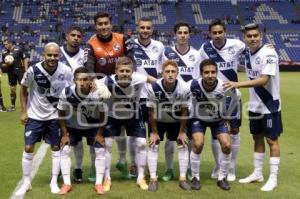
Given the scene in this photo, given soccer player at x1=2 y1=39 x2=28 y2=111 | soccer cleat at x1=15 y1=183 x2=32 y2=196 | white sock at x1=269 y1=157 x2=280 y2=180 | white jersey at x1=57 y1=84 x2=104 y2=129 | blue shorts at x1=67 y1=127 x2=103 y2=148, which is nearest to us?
soccer cleat at x1=15 y1=183 x2=32 y2=196

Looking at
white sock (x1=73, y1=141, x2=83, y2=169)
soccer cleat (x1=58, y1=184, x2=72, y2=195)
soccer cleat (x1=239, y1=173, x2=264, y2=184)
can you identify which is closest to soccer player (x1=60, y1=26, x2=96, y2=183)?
white sock (x1=73, y1=141, x2=83, y2=169)

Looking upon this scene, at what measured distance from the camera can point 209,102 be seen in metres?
6.52

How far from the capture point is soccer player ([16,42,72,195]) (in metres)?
6.24

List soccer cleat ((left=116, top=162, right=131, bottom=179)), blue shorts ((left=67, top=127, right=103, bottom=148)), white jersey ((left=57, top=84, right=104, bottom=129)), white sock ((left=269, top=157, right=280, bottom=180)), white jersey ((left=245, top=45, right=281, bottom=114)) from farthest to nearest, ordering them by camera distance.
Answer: soccer cleat ((left=116, top=162, right=131, bottom=179)), blue shorts ((left=67, top=127, right=103, bottom=148)), white sock ((left=269, top=157, right=280, bottom=180)), white jersey ((left=245, top=45, right=281, bottom=114)), white jersey ((left=57, top=84, right=104, bottom=129))

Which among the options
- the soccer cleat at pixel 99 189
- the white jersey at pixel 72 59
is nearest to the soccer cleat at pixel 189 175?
the soccer cleat at pixel 99 189

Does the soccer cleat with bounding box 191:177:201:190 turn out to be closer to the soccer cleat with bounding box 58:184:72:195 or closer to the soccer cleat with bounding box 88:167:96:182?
the soccer cleat with bounding box 88:167:96:182

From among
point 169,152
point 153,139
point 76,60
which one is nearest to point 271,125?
point 169,152

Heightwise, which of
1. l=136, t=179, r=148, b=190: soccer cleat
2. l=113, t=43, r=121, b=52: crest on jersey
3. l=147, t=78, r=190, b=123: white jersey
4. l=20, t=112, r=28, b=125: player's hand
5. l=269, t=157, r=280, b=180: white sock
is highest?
l=113, t=43, r=121, b=52: crest on jersey

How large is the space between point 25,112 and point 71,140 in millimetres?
785

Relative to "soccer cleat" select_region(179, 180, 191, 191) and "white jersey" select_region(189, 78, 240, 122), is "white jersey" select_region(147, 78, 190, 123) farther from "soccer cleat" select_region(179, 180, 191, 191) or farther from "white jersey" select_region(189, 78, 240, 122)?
"soccer cleat" select_region(179, 180, 191, 191)

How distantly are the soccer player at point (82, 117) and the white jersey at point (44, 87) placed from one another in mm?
162

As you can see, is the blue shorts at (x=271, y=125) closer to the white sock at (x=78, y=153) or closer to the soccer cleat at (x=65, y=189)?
the white sock at (x=78, y=153)

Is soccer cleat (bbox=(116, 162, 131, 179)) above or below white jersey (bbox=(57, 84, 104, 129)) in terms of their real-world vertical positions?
below

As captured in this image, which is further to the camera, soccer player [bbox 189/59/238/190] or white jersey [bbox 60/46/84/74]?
white jersey [bbox 60/46/84/74]
